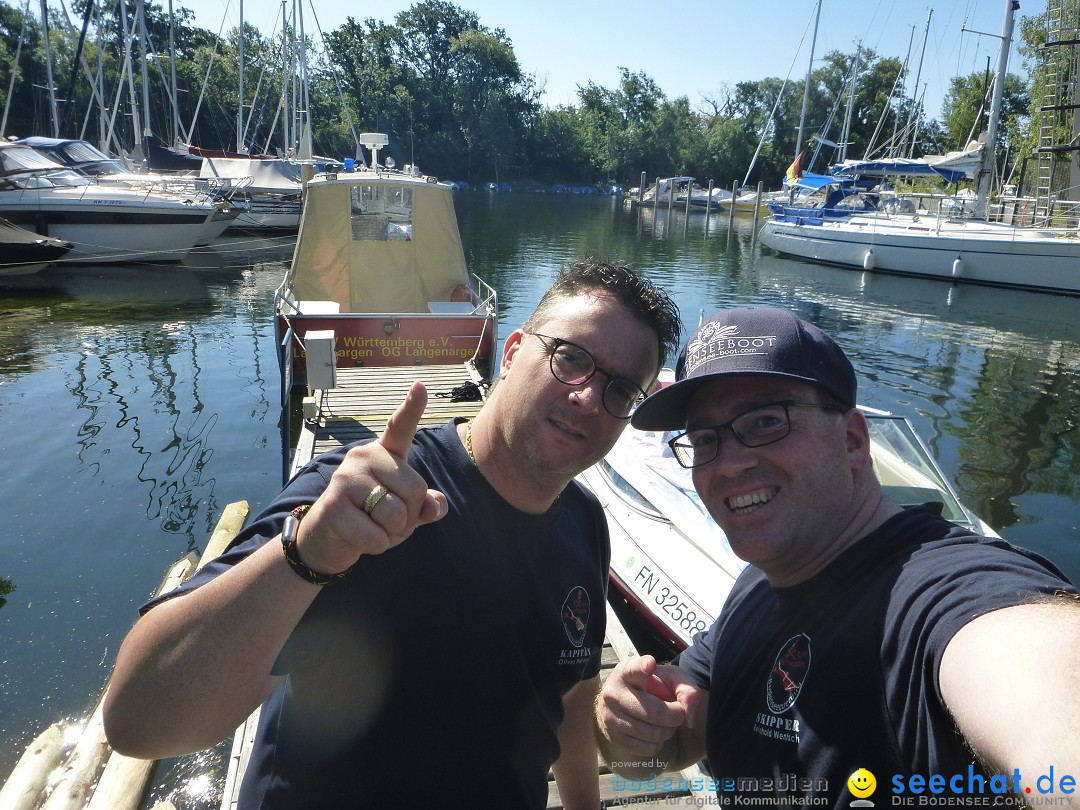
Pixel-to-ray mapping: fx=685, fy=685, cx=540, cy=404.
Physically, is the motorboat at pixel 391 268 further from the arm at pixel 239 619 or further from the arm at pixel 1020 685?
the arm at pixel 1020 685

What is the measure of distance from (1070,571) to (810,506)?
786 cm

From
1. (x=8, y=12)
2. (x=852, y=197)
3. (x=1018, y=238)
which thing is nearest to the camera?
(x=1018, y=238)

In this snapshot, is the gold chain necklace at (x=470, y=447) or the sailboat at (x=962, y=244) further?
the sailboat at (x=962, y=244)

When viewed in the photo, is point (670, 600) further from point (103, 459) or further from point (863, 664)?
point (103, 459)

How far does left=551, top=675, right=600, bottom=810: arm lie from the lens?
217 cm

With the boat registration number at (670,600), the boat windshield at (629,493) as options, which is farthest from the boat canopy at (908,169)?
the boat registration number at (670,600)

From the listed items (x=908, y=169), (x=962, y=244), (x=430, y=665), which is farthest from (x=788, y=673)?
(x=908, y=169)

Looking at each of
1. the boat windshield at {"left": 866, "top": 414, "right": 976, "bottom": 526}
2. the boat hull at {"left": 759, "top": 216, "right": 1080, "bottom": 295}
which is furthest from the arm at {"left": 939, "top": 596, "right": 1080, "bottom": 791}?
the boat hull at {"left": 759, "top": 216, "right": 1080, "bottom": 295}

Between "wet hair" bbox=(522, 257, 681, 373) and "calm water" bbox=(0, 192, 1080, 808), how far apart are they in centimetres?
31

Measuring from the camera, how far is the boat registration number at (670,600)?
5125 millimetres

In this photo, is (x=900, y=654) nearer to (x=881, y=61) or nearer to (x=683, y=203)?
(x=683, y=203)

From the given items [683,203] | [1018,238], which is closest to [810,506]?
[1018,238]

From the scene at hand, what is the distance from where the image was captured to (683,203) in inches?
2539

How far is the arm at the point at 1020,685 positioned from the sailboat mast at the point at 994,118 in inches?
1261
